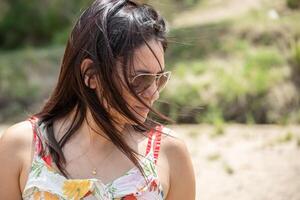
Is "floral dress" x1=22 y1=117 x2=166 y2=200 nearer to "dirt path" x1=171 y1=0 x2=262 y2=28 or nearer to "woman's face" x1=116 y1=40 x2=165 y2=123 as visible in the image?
"woman's face" x1=116 y1=40 x2=165 y2=123

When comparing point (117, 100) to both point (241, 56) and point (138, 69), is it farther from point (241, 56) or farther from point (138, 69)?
point (241, 56)

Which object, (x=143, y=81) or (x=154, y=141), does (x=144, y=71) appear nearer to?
(x=143, y=81)

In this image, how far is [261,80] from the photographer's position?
6547 mm

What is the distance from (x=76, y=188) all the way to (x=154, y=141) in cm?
24

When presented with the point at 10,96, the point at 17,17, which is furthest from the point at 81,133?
the point at 17,17

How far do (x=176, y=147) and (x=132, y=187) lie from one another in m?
0.17

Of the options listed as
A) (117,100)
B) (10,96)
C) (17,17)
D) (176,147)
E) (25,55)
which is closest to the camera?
(117,100)

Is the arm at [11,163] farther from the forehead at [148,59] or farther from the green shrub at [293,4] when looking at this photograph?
the green shrub at [293,4]

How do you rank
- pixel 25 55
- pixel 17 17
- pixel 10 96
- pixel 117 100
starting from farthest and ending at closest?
pixel 17 17, pixel 25 55, pixel 10 96, pixel 117 100

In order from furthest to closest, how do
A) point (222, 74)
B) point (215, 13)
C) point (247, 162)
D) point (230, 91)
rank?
point (215, 13), point (222, 74), point (230, 91), point (247, 162)

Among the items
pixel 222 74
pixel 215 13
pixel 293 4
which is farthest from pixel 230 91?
pixel 215 13

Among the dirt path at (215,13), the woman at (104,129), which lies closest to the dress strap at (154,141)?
the woman at (104,129)

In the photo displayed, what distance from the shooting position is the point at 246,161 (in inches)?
205

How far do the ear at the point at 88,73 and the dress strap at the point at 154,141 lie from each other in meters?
0.21
